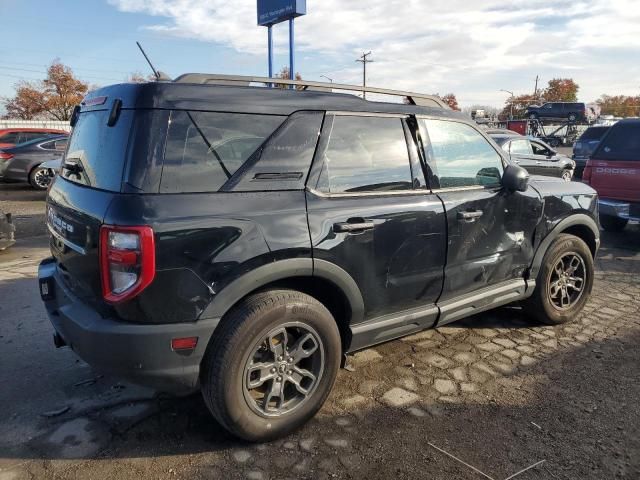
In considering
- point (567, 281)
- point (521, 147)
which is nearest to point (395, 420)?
point (567, 281)

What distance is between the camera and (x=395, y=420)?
2963 mm

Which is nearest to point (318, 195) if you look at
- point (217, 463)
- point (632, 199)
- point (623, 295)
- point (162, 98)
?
point (162, 98)

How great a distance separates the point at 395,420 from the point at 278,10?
34.5ft

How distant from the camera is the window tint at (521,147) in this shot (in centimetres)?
1144

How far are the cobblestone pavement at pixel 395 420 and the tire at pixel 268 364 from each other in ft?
0.54

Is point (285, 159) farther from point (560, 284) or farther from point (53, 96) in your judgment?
point (53, 96)

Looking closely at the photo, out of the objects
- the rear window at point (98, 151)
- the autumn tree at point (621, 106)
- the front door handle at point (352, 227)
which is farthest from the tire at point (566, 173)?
the autumn tree at point (621, 106)

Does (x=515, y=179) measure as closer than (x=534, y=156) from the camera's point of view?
Yes

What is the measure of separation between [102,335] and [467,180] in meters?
2.58

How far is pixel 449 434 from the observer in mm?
2826

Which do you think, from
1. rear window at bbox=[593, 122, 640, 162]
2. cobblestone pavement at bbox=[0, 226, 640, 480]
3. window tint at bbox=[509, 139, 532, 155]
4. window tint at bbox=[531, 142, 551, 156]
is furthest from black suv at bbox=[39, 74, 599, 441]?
window tint at bbox=[531, 142, 551, 156]

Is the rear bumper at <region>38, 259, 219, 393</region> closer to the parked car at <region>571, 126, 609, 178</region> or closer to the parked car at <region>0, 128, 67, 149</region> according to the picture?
the parked car at <region>0, 128, 67, 149</region>

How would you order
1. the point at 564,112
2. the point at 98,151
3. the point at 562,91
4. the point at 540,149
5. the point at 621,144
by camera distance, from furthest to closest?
the point at 562,91, the point at 564,112, the point at 540,149, the point at 621,144, the point at 98,151

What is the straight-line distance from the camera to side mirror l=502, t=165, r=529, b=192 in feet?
12.0
